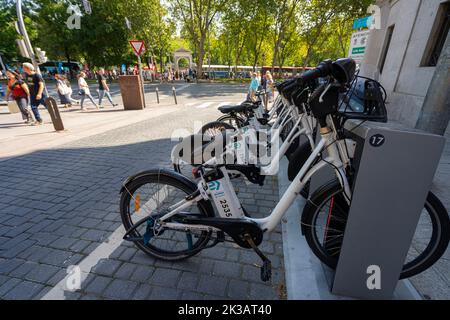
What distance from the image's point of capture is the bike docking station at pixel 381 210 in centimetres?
131

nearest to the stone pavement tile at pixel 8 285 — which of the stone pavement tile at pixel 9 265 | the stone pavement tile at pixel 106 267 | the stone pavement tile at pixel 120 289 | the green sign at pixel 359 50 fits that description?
the stone pavement tile at pixel 9 265

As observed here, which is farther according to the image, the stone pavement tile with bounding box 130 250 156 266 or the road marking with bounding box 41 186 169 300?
the stone pavement tile with bounding box 130 250 156 266

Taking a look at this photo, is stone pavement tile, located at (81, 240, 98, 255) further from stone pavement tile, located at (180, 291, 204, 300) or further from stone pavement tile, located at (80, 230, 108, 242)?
stone pavement tile, located at (180, 291, 204, 300)

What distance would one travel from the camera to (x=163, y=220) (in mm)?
2068

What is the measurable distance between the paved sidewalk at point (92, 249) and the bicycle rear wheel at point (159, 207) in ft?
0.51

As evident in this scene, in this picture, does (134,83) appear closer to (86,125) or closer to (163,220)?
(86,125)

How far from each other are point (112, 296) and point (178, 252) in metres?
0.64

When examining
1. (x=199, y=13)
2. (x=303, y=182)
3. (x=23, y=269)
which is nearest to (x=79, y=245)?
(x=23, y=269)

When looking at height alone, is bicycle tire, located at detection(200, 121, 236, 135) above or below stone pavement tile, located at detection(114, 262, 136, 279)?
above

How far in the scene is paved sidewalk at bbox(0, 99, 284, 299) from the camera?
6.54 feet

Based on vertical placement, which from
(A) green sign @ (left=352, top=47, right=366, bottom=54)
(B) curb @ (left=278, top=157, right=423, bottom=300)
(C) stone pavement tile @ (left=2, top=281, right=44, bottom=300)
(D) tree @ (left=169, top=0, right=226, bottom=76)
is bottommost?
(C) stone pavement tile @ (left=2, top=281, right=44, bottom=300)

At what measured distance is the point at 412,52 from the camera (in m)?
8.08

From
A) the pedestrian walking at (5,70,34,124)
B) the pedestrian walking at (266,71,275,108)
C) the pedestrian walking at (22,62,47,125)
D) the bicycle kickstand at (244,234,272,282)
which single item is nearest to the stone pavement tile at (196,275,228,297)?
the bicycle kickstand at (244,234,272,282)

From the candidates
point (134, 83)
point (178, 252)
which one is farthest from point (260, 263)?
point (134, 83)
